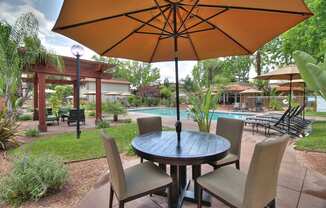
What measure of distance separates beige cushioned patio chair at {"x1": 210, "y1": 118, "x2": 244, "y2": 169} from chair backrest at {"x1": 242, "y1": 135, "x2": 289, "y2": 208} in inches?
43.9

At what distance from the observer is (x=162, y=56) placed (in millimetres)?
4375

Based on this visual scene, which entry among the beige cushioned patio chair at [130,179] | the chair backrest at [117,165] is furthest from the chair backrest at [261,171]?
the chair backrest at [117,165]

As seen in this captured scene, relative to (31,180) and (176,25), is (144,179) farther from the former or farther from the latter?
(176,25)

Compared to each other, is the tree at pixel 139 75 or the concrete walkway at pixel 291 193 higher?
the tree at pixel 139 75

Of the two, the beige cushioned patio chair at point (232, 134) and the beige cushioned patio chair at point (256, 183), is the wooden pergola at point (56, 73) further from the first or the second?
the beige cushioned patio chair at point (256, 183)

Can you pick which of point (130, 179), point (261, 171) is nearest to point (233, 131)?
point (261, 171)

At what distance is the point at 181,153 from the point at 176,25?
1.82m

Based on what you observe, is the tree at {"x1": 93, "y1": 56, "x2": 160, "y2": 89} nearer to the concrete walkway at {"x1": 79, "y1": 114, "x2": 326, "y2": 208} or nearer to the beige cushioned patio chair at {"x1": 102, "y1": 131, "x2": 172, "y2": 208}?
the concrete walkway at {"x1": 79, "y1": 114, "x2": 326, "y2": 208}

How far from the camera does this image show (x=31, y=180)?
9.78 ft

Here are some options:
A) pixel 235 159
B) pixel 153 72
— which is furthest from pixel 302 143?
pixel 153 72

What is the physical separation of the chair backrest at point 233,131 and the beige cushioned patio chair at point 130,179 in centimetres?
148

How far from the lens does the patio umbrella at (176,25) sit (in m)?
2.42

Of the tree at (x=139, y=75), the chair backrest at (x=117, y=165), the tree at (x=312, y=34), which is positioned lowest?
the chair backrest at (x=117, y=165)

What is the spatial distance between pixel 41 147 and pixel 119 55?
3803 millimetres
